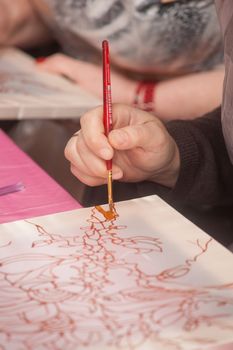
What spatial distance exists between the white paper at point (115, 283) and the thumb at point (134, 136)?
67 mm

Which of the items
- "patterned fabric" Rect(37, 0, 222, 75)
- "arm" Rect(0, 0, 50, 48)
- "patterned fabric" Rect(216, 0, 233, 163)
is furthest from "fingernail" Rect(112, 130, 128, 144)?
"arm" Rect(0, 0, 50, 48)

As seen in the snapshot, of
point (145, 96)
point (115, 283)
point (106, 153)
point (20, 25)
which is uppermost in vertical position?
point (20, 25)

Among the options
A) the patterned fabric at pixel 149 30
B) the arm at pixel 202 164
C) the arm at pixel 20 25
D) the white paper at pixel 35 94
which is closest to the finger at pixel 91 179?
the arm at pixel 202 164

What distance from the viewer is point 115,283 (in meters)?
0.48

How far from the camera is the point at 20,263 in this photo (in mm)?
503

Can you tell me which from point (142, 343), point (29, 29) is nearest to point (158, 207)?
point (142, 343)

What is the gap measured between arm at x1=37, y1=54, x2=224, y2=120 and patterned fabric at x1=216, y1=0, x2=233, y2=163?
53 centimetres

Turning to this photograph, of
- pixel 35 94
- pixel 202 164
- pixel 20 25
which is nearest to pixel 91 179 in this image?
pixel 202 164

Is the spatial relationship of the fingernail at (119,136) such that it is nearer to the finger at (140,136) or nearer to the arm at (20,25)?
the finger at (140,136)

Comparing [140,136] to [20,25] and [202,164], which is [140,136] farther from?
[20,25]

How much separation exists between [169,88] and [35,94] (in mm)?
333

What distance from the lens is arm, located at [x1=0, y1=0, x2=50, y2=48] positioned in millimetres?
1341

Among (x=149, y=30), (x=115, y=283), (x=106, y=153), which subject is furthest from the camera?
(x=149, y=30)

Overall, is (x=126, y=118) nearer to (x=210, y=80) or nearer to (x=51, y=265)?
(x=51, y=265)
